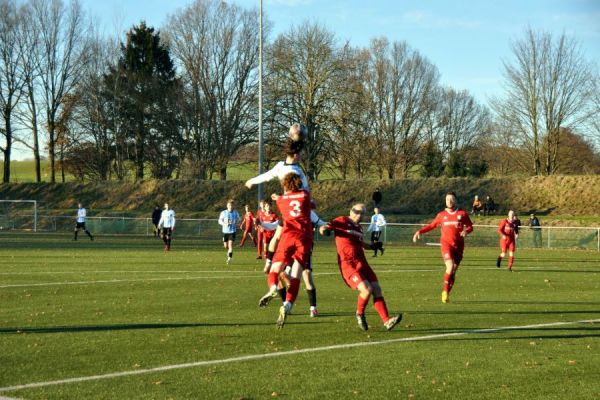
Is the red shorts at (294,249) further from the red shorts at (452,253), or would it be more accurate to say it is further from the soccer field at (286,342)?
the red shorts at (452,253)

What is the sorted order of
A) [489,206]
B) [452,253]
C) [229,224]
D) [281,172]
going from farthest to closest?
1. [489,206]
2. [229,224]
3. [452,253]
4. [281,172]

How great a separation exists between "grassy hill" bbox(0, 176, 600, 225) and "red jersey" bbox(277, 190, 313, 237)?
146ft

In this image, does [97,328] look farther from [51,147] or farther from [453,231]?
[51,147]

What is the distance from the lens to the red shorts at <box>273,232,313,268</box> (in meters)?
11.6

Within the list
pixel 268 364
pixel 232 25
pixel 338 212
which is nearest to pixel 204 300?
pixel 268 364

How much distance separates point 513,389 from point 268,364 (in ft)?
8.38

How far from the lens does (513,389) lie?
779 cm

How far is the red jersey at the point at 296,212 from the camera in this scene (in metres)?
11.4

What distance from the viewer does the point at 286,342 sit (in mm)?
10586

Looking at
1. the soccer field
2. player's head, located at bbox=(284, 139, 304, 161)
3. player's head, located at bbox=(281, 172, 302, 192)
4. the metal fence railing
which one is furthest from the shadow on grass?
the metal fence railing

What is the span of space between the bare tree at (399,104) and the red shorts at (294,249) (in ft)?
209

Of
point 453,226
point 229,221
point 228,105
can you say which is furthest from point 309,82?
point 453,226

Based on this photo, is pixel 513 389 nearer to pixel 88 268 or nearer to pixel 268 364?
pixel 268 364

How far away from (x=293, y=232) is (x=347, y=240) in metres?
0.86
